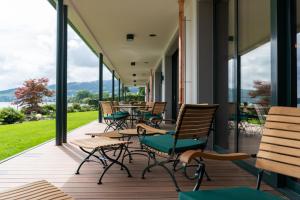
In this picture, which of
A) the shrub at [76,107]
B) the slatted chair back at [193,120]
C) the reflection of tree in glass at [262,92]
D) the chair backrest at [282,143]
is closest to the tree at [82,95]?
the shrub at [76,107]

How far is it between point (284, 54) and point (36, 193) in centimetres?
227

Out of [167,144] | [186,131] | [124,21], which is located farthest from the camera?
[124,21]

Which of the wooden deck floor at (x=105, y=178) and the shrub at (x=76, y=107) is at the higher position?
the shrub at (x=76, y=107)

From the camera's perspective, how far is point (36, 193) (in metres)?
1.43

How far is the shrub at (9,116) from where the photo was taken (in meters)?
11.4

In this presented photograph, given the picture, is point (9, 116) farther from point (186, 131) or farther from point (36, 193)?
point (36, 193)

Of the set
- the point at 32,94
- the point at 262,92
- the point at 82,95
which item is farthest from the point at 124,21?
the point at 82,95

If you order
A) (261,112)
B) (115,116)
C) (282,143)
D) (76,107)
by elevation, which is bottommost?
(76,107)

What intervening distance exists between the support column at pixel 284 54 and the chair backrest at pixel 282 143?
3.05 feet

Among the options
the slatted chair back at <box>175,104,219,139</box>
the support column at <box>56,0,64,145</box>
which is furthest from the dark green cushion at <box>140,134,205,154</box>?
the support column at <box>56,0,64,145</box>

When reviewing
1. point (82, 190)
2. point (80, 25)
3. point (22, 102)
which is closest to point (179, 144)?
point (82, 190)

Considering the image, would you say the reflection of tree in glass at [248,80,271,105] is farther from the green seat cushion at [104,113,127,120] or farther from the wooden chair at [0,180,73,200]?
the green seat cushion at [104,113,127,120]

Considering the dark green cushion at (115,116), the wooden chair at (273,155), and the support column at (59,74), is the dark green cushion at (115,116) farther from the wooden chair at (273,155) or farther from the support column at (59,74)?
the wooden chair at (273,155)

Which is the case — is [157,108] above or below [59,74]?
below
